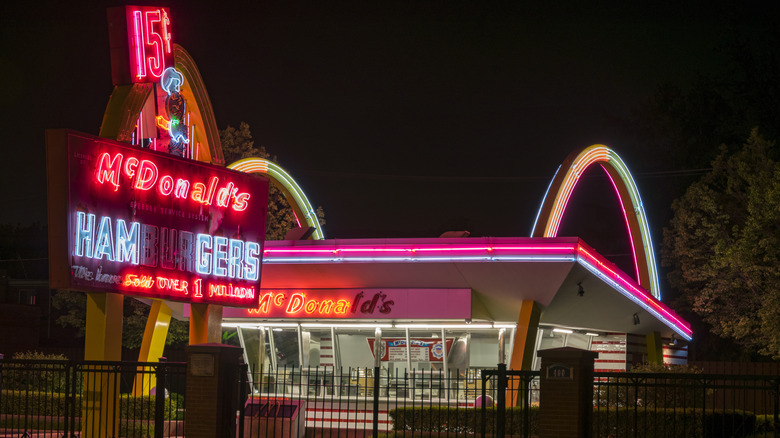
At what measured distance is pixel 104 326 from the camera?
19.6 meters

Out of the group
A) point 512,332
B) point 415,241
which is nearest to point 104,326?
point 415,241

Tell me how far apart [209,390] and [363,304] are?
34.0 feet

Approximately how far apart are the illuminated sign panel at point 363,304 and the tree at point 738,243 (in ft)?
45.7

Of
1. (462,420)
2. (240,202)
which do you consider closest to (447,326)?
(462,420)

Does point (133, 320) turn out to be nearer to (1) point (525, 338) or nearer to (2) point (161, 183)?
(2) point (161, 183)

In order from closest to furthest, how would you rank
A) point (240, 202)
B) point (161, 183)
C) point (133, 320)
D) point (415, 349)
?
point (161, 183) → point (240, 202) → point (415, 349) → point (133, 320)

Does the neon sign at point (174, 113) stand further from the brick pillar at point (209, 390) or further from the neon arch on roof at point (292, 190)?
the neon arch on roof at point (292, 190)

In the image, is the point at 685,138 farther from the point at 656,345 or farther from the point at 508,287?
the point at 508,287

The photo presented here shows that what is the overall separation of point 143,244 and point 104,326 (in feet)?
6.22

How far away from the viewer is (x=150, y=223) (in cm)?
2039

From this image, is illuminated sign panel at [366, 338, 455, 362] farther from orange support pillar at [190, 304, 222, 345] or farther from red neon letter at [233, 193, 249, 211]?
red neon letter at [233, 193, 249, 211]

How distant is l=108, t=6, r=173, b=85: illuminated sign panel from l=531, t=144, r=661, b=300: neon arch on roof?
1038cm

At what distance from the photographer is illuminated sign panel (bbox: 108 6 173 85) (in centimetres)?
2144

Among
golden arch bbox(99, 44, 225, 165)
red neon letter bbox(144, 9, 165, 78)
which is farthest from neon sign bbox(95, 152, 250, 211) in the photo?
red neon letter bbox(144, 9, 165, 78)
